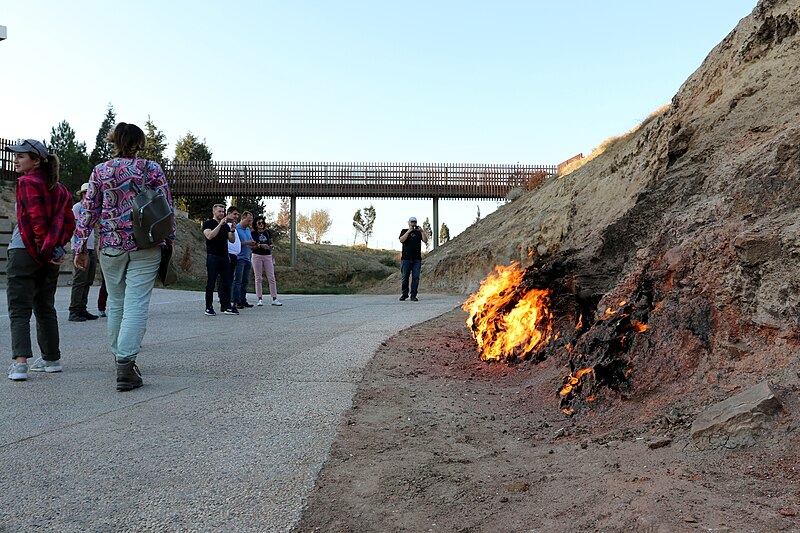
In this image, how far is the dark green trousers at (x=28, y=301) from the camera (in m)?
5.30

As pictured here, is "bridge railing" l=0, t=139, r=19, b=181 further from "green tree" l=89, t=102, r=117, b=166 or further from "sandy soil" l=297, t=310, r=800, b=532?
"sandy soil" l=297, t=310, r=800, b=532

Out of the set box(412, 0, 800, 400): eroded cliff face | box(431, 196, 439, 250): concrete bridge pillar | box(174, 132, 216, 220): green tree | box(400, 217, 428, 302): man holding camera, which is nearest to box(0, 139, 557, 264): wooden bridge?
box(431, 196, 439, 250): concrete bridge pillar

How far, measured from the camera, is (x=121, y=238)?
5078mm

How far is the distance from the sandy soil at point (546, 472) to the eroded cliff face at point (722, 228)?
1.40 feet

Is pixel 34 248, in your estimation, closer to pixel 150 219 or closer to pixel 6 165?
pixel 150 219

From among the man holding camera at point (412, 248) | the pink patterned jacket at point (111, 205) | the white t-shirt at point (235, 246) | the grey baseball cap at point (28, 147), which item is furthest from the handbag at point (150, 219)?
the man holding camera at point (412, 248)

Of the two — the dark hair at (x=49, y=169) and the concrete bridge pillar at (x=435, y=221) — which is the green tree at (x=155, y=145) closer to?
the concrete bridge pillar at (x=435, y=221)

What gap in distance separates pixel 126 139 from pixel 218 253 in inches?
238

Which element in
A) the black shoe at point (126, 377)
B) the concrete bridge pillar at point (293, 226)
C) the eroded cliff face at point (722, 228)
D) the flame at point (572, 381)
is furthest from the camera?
A: the concrete bridge pillar at point (293, 226)

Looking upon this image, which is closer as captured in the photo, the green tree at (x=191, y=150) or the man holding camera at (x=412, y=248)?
the man holding camera at (x=412, y=248)

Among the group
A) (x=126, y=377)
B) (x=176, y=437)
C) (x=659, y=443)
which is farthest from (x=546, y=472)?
(x=126, y=377)

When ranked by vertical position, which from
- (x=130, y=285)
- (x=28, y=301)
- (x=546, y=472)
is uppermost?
(x=130, y=285)

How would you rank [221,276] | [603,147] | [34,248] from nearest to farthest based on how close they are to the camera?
1. [34,248]
2. [221,276]
3. [603,147]

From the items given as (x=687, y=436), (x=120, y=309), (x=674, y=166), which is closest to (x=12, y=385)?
(x=120, y=309)
